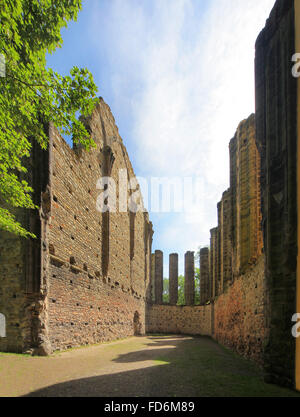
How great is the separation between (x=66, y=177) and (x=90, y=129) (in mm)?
3351

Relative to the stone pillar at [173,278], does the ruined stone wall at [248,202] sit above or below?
above

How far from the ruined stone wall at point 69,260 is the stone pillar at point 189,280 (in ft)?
37.7

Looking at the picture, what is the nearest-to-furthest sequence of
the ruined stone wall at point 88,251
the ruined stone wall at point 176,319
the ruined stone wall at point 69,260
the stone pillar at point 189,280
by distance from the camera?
the ruined stone wall at point 69,260 → the ruined stone wall at point 88,251 → the ruined stone wall at point 176,319 → the stone pillar at point 189,280

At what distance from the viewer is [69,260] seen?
344 inches

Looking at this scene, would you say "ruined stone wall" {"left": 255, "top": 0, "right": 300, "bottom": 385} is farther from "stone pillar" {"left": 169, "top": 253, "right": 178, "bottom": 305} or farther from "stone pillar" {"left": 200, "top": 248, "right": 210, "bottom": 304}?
"stone pillar" {"left": 169, "top": 253, "right": 178, "bottom": 305}

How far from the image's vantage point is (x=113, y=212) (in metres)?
14.4

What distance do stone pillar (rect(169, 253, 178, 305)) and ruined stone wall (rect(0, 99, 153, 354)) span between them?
11.6m

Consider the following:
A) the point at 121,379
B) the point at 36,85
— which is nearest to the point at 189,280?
the point at 121,379

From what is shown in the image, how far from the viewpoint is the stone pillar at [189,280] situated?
25938 millimetres

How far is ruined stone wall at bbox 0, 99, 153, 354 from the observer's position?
6984 mm

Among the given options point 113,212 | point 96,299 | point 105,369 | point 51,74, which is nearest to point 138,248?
point 113,212

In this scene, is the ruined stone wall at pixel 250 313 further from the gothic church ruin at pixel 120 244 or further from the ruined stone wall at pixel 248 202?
the ruined stone wall at pixel 248 202

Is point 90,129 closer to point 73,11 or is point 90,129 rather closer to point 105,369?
point 73,11

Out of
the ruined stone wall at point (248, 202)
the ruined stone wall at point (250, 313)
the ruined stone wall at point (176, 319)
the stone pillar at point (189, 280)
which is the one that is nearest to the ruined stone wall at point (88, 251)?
the ruined stone wall at point (250, 313)
